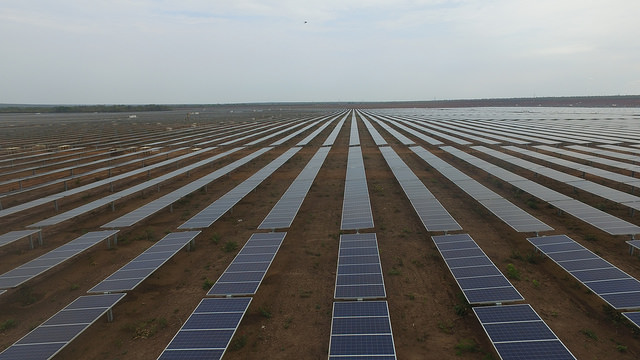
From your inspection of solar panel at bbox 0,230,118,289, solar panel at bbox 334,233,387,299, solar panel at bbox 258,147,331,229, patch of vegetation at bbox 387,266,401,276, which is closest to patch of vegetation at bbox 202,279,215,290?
solar panel at bbox 258,147,331,229

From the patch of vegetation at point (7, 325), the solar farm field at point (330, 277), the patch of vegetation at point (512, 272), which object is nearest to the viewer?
the solar farm field at point (330, 277)

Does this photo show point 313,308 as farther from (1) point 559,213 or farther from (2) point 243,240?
(1) point 559,213

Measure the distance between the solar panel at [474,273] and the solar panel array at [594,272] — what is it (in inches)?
78.3

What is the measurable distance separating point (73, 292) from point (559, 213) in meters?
19.0

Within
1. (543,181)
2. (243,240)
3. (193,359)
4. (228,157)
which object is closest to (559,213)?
(543,181)

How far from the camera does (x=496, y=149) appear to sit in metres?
35.1

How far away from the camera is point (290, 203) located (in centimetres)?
1745

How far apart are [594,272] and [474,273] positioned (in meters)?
3.17

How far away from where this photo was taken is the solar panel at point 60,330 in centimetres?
739

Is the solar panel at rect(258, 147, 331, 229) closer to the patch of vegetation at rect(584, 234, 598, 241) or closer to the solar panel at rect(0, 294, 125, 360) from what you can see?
the solar panel at rect(0, 294, 125, 360)

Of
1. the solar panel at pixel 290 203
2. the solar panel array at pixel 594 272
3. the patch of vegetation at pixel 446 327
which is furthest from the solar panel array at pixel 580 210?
the solar panel at pixel 290 203

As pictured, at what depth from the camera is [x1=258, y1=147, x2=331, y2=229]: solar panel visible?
14.7 m

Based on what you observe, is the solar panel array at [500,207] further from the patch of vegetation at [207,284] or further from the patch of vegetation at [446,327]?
the patch of vegetation at [207,284]

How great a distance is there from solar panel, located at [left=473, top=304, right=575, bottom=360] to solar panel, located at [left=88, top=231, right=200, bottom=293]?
8924 mm
